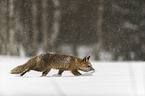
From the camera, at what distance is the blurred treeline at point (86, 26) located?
2604mm

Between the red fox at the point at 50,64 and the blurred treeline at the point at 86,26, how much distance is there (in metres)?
0.96

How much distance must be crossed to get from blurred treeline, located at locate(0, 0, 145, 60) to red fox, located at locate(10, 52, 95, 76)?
0.96 meters

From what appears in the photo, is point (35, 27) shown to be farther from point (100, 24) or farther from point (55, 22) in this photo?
point (100, 24)

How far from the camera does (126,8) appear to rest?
2.64 metres

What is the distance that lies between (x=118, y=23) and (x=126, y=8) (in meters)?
0.22

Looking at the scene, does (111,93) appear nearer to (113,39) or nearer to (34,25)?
(113,39)

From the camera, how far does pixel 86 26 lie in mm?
2611

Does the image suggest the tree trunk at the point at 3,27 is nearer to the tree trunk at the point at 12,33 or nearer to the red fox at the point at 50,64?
the tree trunk at the point at 12,33

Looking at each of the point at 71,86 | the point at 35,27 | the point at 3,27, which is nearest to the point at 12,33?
the point at 3,27

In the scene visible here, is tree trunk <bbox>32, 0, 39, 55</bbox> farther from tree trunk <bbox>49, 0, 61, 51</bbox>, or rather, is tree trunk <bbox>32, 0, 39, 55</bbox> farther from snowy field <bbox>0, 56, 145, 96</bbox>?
snowy field <bbox>0, 56, 145, 96</bbox>

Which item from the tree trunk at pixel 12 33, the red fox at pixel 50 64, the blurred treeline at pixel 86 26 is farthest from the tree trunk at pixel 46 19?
the red fox at pixel 50 64

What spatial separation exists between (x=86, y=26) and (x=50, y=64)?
3.74 feet

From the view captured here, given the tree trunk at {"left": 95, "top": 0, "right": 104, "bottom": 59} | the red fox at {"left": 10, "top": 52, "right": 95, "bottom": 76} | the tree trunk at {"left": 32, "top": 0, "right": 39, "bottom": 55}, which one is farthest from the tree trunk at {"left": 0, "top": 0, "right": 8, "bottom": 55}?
the red fox at {"left": 10, "top": 52, "right": 95, "bottom": 76}

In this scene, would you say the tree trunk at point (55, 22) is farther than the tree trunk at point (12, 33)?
No
